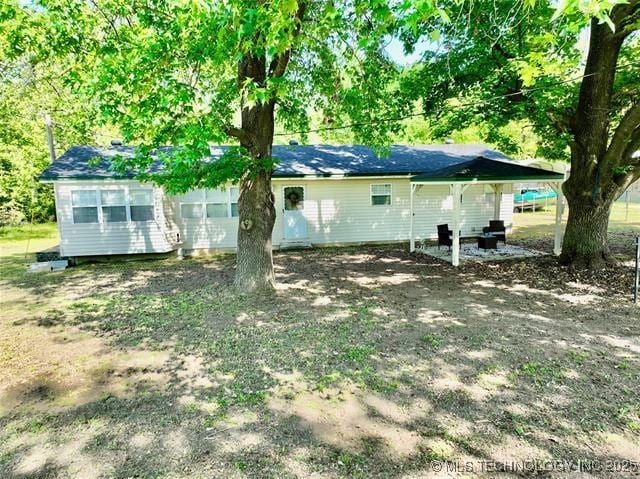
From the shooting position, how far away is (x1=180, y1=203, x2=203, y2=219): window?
41.3 feet

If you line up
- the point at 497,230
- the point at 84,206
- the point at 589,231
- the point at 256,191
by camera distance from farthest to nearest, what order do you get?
the point at 497,230
the point at 84,206
the point at 589,231
the point at 256,191

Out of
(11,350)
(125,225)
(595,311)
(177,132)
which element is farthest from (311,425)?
(125,225)

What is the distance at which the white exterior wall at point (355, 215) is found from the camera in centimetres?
1284

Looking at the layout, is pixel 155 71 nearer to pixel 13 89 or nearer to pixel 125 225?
pixel 125 225

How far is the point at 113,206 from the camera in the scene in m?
11.6

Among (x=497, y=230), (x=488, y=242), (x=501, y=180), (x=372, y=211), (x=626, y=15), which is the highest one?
(x=626, y=15)

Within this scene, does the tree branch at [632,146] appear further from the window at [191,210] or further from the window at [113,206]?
the window at [113,206]

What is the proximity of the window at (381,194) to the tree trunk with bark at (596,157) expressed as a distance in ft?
19.0

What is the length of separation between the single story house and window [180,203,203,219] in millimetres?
30

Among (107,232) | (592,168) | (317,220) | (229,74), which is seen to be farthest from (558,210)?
(107,232)

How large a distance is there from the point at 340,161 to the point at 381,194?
1863 millimetres

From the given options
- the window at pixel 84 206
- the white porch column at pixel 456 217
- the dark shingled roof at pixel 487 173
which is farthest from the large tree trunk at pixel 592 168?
the window at pixel 84 206

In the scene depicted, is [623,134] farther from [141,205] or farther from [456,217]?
[141,205]

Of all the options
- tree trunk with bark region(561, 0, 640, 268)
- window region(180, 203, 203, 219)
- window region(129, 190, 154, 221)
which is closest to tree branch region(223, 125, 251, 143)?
window region(129, 190, 154, 221)
